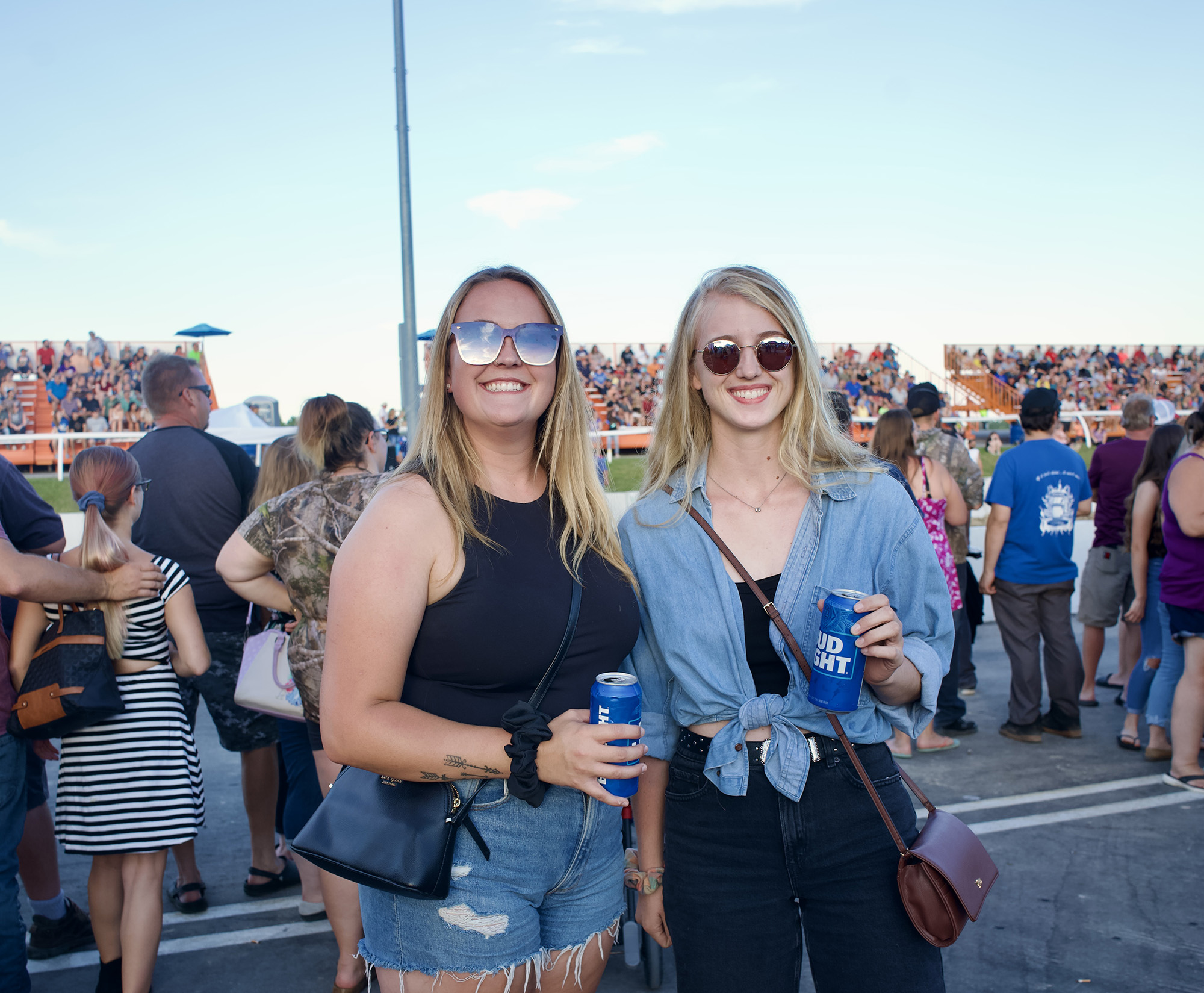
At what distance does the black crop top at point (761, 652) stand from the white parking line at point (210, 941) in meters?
2.65

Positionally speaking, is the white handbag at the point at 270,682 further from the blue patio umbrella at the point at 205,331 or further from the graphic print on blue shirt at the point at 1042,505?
the blue patio umbrella at the point at 205,331

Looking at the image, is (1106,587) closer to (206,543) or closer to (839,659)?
(839,659)

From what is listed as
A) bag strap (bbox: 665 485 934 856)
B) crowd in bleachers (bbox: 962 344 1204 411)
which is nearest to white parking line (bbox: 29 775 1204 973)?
bag strap (bbox: 665 485 934 856)

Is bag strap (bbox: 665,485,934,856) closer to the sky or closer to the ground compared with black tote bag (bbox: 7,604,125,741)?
closer to the sky

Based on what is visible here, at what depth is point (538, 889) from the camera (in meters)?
1.71

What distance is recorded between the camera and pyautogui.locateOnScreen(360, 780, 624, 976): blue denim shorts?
164 cm

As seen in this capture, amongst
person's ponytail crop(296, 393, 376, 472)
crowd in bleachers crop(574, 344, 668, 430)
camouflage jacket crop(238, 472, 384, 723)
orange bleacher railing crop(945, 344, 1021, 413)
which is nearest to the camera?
camouflage jacket crop(238, 472, 384, 723)

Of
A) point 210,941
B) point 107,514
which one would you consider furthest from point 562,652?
point 210,941

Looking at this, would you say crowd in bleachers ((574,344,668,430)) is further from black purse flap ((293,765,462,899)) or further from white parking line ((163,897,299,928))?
black purse flap ((293,765,462,899))

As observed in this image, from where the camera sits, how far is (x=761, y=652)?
73.3 inches

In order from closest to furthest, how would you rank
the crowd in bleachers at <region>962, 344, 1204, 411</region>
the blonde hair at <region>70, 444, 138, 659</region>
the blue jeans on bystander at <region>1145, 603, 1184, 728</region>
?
the blonde hair at <region>70, 444, 138, 659</region> < the blue jeans on bystander at <region>1145, 603, 1184, 728</region> < the crowd in bleachers at <region>962, 344, 1204, 411</region>

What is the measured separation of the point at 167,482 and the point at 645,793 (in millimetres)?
3057

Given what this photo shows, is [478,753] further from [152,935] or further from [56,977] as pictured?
[56,977]

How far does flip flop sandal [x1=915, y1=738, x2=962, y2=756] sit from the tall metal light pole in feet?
21.9
